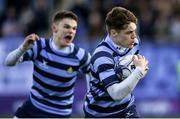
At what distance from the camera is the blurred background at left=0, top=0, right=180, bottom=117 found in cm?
1473

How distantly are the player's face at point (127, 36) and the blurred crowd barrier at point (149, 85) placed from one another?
6968mm

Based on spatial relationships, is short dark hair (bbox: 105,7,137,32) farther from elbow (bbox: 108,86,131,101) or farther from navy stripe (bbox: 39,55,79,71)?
navy stripe (bbox: 39,55,79,71)

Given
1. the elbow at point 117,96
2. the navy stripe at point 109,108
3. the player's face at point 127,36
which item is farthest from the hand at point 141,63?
the navy stripe at point 109,108

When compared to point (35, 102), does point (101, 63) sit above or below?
above

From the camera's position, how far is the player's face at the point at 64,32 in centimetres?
938

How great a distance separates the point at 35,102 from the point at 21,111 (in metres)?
0.20

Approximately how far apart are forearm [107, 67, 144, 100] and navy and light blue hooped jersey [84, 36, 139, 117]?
14cm

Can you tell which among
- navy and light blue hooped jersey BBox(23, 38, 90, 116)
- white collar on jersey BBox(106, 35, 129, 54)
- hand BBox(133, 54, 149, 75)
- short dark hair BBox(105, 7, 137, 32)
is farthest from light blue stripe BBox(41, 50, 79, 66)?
hand BBox(133, 54, 149, 75)

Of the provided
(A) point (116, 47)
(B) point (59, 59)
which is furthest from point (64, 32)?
(A) point (116, 47)

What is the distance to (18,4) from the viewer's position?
55.2 feet

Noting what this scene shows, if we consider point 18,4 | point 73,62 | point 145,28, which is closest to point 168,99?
point 145,28

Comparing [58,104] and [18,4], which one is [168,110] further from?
[58,104]

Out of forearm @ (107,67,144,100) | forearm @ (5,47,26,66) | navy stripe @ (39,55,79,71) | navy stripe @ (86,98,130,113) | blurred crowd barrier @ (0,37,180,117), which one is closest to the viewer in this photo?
forearm @ (107,67,144,100)

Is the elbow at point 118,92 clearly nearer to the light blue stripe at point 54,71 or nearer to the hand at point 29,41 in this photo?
the hand at point 29,41
